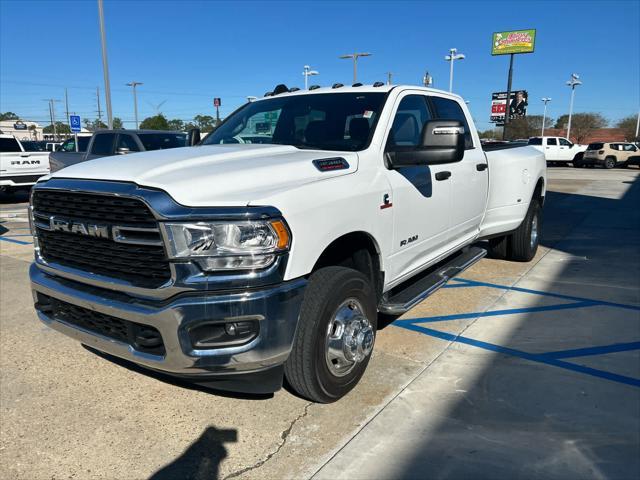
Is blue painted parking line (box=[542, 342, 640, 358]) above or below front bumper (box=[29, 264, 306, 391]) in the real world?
below

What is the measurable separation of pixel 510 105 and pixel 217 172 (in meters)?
36.1

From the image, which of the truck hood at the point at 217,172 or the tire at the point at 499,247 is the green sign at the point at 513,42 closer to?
the tire at the point at 499,247

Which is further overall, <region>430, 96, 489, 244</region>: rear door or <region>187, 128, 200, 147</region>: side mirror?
<region>187, 128, 200, 147</region>: side mirror

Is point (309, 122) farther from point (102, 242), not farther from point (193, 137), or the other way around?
point (102, 242)

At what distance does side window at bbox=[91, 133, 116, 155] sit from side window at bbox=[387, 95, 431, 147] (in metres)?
8.57

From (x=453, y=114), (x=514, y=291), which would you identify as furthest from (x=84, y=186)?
(x=514, y=291)

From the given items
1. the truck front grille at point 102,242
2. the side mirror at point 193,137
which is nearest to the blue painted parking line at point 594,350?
the truck front grille at point 102,242

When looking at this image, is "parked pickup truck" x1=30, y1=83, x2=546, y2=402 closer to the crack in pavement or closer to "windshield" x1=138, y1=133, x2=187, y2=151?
the crack in pavement

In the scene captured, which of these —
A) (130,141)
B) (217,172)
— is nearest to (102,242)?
(217,172)

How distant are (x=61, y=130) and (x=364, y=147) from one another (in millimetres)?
120146

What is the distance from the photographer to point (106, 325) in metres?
2.72

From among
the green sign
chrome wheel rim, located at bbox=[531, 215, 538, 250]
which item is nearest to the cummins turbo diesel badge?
chrome wheel rim, located at bbox=[531, 215, 538, 250]

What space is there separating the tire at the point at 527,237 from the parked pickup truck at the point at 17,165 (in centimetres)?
1287

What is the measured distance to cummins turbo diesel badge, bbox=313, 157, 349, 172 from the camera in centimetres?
298
